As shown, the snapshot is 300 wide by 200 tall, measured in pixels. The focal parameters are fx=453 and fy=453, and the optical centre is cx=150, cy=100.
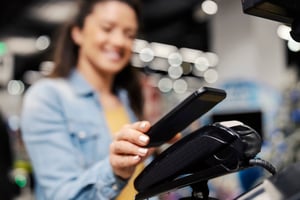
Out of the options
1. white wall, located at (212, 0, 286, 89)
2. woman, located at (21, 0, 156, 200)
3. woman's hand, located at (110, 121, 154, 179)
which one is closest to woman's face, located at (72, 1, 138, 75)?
woman, located at (21, 0, 156, 200)

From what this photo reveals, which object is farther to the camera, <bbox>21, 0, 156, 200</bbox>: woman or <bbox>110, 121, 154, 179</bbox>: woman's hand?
<bbox>21, 0, 156, 200</bbox>: woman

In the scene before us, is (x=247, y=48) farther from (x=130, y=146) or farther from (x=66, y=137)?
(x=130, y=146)

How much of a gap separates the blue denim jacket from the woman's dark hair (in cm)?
7

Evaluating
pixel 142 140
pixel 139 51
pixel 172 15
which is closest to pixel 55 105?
pixel 142 140

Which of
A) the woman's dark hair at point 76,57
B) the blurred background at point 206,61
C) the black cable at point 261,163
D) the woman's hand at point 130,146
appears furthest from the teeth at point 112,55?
the black cable at point 261,163

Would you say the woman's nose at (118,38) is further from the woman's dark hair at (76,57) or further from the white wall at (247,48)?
the white wall at (247,48)

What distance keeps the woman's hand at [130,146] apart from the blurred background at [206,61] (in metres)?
0.13

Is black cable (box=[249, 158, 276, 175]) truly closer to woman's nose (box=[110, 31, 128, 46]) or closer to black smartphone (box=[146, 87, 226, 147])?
black smartphone (box=[146, 87, 226, 147])

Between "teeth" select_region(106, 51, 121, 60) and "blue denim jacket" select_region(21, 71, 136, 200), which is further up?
"teeth" select_region(106, 51, 121, 60)

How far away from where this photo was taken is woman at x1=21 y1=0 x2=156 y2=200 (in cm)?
83

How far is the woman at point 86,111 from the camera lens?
32.7 inches

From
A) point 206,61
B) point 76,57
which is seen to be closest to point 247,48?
point 76,57

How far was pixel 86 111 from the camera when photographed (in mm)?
1082

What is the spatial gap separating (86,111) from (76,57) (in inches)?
9.4
